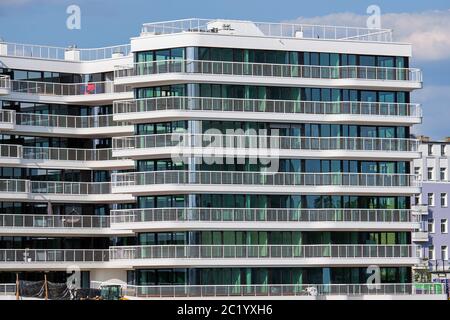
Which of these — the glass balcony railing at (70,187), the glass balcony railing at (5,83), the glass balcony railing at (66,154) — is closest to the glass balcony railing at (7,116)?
the glass balcony railing at (5,83)

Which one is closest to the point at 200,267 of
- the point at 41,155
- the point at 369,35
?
the point at 41,155

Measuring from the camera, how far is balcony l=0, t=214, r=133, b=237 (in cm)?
8575

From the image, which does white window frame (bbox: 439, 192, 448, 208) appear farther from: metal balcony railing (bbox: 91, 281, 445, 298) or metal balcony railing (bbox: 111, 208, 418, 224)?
metal balcony railing (bbox: 91, 281, 445, 298)

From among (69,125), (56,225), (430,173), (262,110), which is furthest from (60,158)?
(430,173)

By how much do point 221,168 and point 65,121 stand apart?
15.5 m

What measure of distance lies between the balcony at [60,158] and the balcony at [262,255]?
7.63m

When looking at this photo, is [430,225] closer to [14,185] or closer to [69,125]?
[69,125]

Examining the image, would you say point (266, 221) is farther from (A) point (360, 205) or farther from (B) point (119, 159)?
(B) point (119, 159)

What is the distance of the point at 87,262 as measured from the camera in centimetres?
8825

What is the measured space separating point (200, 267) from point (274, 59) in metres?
16.5

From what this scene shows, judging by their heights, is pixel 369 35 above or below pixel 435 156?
above

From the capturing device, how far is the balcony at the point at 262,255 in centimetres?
8069

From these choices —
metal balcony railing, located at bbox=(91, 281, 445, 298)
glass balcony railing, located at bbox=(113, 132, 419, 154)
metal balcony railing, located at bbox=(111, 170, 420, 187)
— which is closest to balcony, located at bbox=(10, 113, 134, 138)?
glass balcony railing, located at bbox=(113, 132, 419, 154)
